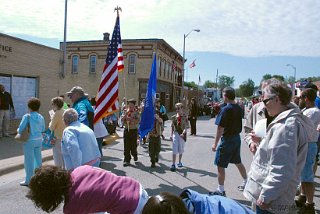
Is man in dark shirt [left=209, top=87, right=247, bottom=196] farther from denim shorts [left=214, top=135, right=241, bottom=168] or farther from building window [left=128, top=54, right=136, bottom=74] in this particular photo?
building window [left=128, top=54, right=136, bottom=74]

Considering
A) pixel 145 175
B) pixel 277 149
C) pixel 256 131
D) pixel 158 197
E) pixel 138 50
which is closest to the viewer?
pixel 158 197

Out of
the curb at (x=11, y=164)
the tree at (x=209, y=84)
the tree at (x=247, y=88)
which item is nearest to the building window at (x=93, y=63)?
the curb at (x=11, y=164)

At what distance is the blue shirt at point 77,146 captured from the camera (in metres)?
4.21

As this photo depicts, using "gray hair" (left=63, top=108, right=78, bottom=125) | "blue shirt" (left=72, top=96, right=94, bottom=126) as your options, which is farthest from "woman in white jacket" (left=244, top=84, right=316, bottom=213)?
"blue shirt" (left=72, top=96, right=94, bottom=126)

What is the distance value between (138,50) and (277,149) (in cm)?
3141

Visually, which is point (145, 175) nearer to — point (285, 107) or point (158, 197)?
point (285, 107)

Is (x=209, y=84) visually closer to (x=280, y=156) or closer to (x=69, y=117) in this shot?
(x=69, y=117)

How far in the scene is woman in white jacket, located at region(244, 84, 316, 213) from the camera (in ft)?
8.95

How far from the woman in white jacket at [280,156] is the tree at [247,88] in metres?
134

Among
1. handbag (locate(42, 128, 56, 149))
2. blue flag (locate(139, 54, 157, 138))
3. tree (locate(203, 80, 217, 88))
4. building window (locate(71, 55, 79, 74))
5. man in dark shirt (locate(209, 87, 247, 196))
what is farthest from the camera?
tree (locate(203, 80, 217, 88))

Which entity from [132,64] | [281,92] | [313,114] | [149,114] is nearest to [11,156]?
[149,114]

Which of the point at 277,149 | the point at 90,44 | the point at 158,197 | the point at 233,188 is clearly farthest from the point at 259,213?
the point at 90,44

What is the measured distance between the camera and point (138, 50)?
3338cm

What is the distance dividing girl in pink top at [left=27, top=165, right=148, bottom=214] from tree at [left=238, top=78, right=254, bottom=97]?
134 meters
